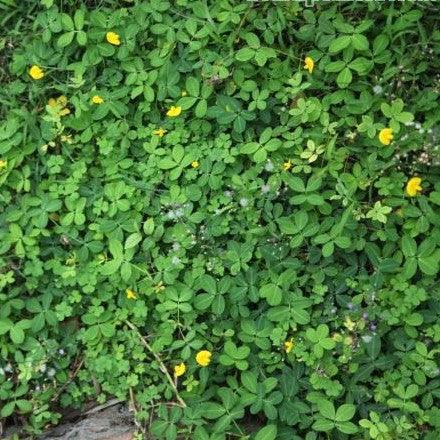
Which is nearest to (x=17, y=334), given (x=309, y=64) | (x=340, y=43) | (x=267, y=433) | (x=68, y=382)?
(x=68, y=382)

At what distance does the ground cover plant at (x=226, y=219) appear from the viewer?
2.79 meters

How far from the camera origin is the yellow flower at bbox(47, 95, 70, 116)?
3207 millimetres

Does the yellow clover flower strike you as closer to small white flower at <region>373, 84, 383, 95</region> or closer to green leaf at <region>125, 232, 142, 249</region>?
green leaf at <region>125, 232, 142, 249</region>

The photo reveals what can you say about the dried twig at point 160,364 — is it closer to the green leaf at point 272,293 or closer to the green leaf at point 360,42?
the green leaf at point 272,293

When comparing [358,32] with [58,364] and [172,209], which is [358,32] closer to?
[172,209]

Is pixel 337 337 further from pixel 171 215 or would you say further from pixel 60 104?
pixel 60 104

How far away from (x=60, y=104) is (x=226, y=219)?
107 centimetres

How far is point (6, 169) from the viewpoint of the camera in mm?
3146

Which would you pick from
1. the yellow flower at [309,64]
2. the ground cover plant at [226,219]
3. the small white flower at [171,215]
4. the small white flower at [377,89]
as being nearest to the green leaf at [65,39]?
the ground cover plant at [226,219]

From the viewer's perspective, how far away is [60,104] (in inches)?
128

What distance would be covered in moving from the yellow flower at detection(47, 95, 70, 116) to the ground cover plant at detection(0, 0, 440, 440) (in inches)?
0.8

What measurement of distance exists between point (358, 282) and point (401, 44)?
112 cm

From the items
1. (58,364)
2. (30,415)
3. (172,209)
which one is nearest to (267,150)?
(172,209)

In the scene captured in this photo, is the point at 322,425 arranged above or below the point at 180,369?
below
